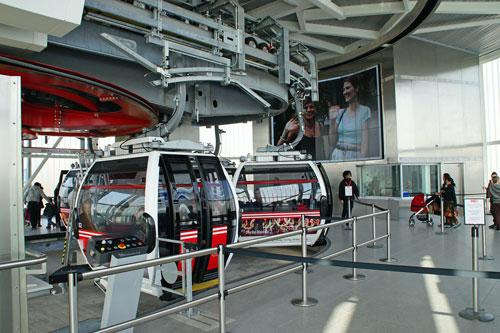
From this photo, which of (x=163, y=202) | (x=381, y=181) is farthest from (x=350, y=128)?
(x=163, y=202)

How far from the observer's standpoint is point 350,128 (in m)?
15.1

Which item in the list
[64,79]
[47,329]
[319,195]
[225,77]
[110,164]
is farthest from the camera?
[319,195]

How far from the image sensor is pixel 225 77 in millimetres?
6801

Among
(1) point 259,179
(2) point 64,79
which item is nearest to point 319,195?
Answer: (1) point 259,179

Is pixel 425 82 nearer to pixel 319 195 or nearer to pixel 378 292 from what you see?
pixel 319 195

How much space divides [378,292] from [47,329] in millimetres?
3715

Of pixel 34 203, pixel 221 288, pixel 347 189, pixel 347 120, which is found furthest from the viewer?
pixel 347 120

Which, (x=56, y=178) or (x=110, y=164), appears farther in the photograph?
(x=56, y=178)

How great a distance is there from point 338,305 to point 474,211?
248 cm

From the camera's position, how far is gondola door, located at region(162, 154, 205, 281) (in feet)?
14.8

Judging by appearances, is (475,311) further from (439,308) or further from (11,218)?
(11,218)

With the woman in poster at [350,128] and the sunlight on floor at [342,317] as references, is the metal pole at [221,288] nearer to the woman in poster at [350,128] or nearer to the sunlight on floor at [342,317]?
the sunlight on floor at [342,317]

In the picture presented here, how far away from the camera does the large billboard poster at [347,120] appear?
46.6ft

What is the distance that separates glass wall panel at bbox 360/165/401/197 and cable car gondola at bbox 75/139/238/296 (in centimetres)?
967
